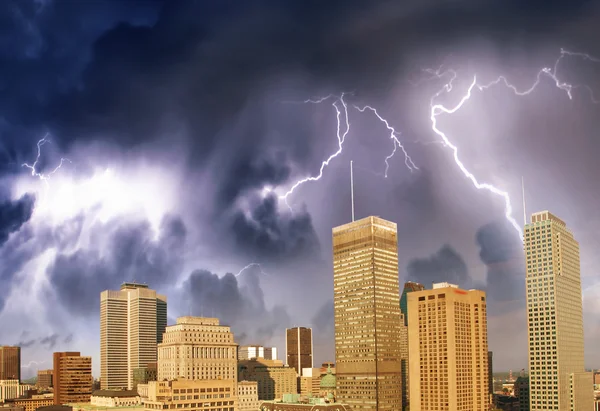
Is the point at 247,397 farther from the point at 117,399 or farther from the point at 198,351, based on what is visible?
the point at 117,399

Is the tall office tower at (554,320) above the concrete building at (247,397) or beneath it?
above

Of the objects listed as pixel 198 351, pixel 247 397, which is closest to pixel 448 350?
pixel 247 397

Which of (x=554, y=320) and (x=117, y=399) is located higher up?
(x=554, y=320)

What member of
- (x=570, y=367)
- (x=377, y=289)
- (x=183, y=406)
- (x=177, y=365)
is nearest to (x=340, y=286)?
(x=377, y=289)

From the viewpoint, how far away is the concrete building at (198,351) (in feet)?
534

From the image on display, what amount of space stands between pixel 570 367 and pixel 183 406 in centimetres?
8557

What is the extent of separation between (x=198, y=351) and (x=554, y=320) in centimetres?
7635

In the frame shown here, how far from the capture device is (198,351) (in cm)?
16575

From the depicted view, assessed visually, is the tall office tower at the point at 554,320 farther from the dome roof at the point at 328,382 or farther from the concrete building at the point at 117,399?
the concrete building at the point at 117,399

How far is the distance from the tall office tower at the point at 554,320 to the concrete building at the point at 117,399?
8565cm

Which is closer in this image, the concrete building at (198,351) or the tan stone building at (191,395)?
the tan stone building at (191,395)

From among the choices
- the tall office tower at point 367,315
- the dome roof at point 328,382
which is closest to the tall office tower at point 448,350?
the tall office tower at point 367,315

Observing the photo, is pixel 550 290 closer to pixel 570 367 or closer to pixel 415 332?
pixel 570 367

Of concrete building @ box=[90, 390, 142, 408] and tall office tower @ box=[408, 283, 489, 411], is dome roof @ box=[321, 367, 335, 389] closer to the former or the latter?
tall office tower @ box=[408, 283, 489, 411]
